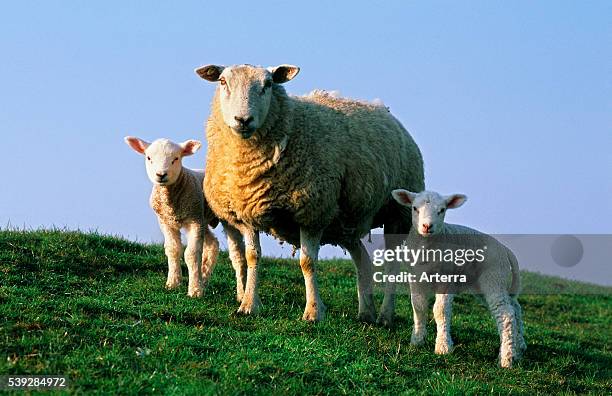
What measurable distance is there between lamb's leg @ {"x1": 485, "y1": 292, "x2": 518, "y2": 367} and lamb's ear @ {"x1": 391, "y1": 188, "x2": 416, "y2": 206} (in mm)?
1322

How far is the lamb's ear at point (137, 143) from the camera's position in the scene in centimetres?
1060

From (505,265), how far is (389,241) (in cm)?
229

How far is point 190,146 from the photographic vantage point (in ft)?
34.9

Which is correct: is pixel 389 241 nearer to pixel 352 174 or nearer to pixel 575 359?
pixel 352 174

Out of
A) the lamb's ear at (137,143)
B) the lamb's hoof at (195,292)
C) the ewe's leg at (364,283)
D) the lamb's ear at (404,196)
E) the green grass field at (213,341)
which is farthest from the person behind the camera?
the ewe's leg at (364,283)

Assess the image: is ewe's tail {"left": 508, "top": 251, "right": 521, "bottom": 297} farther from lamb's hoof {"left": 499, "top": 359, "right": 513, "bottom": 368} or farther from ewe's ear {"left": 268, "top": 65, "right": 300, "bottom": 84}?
ewe's ear {"left": 268, "top": 65, "right": 300, "bottom": 84}

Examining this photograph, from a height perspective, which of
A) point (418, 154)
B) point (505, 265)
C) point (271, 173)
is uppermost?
point (418, 154)

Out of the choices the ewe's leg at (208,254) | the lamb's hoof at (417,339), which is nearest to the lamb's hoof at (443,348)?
the lamb's hoof at (417,339)

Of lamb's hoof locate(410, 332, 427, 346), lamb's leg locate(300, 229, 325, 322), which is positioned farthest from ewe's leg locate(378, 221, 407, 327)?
lamb's hoof locate(410, 332, 427, 346)

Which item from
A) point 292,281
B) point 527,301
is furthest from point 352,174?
point 527,301

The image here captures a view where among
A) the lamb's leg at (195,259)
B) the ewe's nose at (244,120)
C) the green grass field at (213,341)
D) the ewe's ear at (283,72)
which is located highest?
the ewe's ear at (283,72)

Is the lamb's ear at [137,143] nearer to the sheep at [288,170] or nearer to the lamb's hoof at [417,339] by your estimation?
the sheep at [288,170]

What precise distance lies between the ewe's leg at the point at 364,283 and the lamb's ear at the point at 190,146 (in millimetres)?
2462

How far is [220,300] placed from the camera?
417 inches
